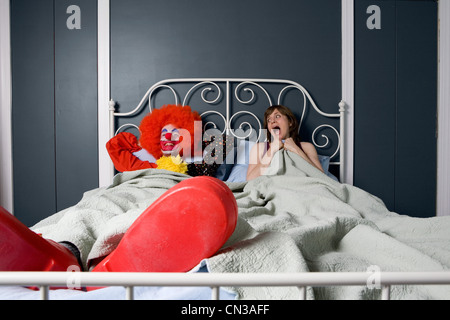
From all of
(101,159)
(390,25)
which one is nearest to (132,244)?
(101,159)

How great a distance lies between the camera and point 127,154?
6.59 feet

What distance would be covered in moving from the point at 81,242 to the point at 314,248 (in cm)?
55

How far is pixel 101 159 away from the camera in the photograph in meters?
2.23

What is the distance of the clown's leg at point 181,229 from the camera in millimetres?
494

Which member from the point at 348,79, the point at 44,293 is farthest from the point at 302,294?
the point at 348,79

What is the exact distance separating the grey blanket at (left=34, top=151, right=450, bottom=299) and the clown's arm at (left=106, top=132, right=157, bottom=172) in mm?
602

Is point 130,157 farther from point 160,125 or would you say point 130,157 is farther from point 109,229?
point 109,229

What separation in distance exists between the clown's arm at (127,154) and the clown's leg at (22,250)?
4.54ft

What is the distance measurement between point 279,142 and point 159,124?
80cm

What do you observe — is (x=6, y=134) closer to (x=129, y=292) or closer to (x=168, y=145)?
(x=168, y=145)

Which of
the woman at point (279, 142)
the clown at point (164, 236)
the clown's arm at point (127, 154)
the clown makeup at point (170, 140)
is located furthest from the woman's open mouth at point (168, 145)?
the clown at point (164, 236)

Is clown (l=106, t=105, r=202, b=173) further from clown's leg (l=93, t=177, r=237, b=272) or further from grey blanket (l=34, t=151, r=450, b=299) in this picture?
clown's leg (l=93, t=177, r=237, b=272)

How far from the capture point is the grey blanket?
20.8 inches

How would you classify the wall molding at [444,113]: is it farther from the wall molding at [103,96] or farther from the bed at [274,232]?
the wall molding at [103,96]
